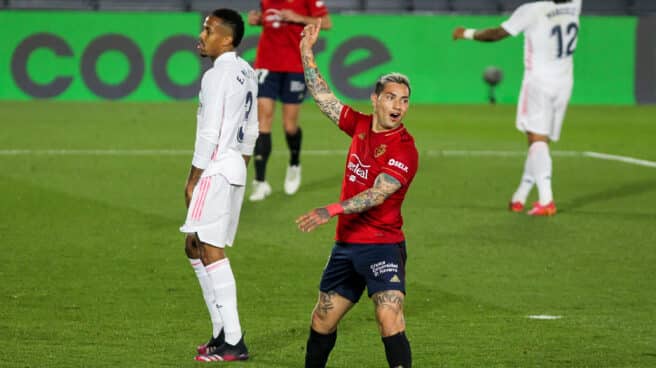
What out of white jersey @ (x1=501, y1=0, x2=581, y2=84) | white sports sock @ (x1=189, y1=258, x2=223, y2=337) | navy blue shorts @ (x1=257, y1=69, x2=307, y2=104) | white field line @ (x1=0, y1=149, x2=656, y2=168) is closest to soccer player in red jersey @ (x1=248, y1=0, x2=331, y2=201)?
navy blue shorts @ (x1=257, y1=69, x2=307, y2=104)

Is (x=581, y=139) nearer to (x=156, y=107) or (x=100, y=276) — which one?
(x=156, y=107)

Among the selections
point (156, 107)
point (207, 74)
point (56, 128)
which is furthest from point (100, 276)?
point (156, 107)

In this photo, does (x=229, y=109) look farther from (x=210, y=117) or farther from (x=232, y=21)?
(x=232, y=21)

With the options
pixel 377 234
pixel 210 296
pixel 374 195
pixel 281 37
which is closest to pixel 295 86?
pixel 281 37

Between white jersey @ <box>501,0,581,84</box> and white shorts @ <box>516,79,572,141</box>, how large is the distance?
90mm

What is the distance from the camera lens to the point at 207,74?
647 cm

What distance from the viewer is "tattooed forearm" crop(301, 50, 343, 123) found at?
20.5ft

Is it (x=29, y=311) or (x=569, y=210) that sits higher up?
(x=29, y=311)

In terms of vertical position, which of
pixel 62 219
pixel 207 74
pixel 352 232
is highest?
pixel 207 74

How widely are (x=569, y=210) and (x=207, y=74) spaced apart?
6.61m

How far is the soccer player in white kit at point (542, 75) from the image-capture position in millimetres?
11930

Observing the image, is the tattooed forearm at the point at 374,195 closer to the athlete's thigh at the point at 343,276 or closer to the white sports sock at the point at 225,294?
the athlete's thigh at the point at 343,276

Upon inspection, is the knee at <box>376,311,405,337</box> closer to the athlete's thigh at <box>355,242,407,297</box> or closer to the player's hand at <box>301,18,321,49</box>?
the athlete's thigh at <box>355,242,407,297</box>

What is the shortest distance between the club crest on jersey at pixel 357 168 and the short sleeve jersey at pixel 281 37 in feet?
22.7
